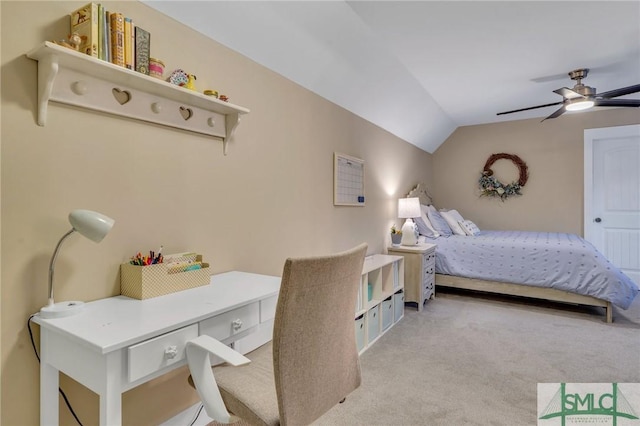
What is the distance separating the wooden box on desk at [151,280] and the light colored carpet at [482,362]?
1.06 metres

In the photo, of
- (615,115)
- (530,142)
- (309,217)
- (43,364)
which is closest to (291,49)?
(309,217)

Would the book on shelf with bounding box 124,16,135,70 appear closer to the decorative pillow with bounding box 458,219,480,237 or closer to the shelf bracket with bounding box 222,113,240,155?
the shelf bracket with bounding box 222,113,240,155

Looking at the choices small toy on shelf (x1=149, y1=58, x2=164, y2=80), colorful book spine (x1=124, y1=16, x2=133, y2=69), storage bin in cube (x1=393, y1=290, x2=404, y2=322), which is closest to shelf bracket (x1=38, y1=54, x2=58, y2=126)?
colorful book spine (x1=124, y1=16, x2=133, y2=69)

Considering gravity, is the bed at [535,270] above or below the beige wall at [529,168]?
below

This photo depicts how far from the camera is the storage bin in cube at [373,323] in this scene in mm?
2609

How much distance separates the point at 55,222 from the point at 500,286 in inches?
151

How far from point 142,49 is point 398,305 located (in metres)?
2.78

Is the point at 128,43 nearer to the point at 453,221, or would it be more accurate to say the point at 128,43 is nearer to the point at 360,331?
the point at 360,331

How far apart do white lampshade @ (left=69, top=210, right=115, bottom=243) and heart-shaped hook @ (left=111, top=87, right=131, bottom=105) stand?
1.79ft

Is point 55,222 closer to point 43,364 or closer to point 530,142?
point 43,364

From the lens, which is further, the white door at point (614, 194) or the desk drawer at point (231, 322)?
the white door at point (614, 194)

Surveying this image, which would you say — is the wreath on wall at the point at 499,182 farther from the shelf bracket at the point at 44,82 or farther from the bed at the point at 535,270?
the shelf bracket at the point at 44,82

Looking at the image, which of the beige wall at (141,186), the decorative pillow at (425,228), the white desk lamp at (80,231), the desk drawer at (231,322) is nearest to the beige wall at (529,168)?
the decorative pillow at (425,228)

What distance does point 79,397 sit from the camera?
1267 millimetres
